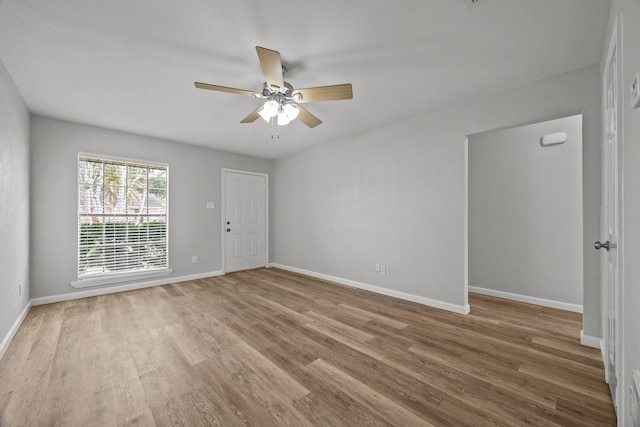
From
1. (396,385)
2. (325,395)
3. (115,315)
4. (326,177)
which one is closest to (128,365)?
(115,315)

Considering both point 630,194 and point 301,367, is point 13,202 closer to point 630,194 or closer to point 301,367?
point 301,367

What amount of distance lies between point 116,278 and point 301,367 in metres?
3.52

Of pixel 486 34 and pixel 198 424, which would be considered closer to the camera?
pixel 198 424

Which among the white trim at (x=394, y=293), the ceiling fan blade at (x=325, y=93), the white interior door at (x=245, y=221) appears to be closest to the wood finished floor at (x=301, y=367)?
the white trim at (x=394, y=293)

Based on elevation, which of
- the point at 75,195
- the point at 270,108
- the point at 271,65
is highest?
the point at 271,65

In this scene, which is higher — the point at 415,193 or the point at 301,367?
the point at 415,193

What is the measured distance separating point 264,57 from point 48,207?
146 inches

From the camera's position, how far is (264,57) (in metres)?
1.69

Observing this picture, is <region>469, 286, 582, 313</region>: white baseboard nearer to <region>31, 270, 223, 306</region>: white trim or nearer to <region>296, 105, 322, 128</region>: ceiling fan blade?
<region>296, 105, 322, 128</region>: ceiling fan blade

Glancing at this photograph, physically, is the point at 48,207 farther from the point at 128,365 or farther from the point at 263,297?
the point at 263,297

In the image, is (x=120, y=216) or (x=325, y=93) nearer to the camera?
(x=325, y=93)

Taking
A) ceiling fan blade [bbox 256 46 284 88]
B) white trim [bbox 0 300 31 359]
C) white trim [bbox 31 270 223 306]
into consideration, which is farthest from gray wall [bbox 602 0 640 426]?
white trim [bbox 31 270 223 306]

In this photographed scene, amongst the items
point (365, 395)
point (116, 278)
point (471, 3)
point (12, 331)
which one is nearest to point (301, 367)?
point (365, 395)

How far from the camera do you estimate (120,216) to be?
3867 millimetres
